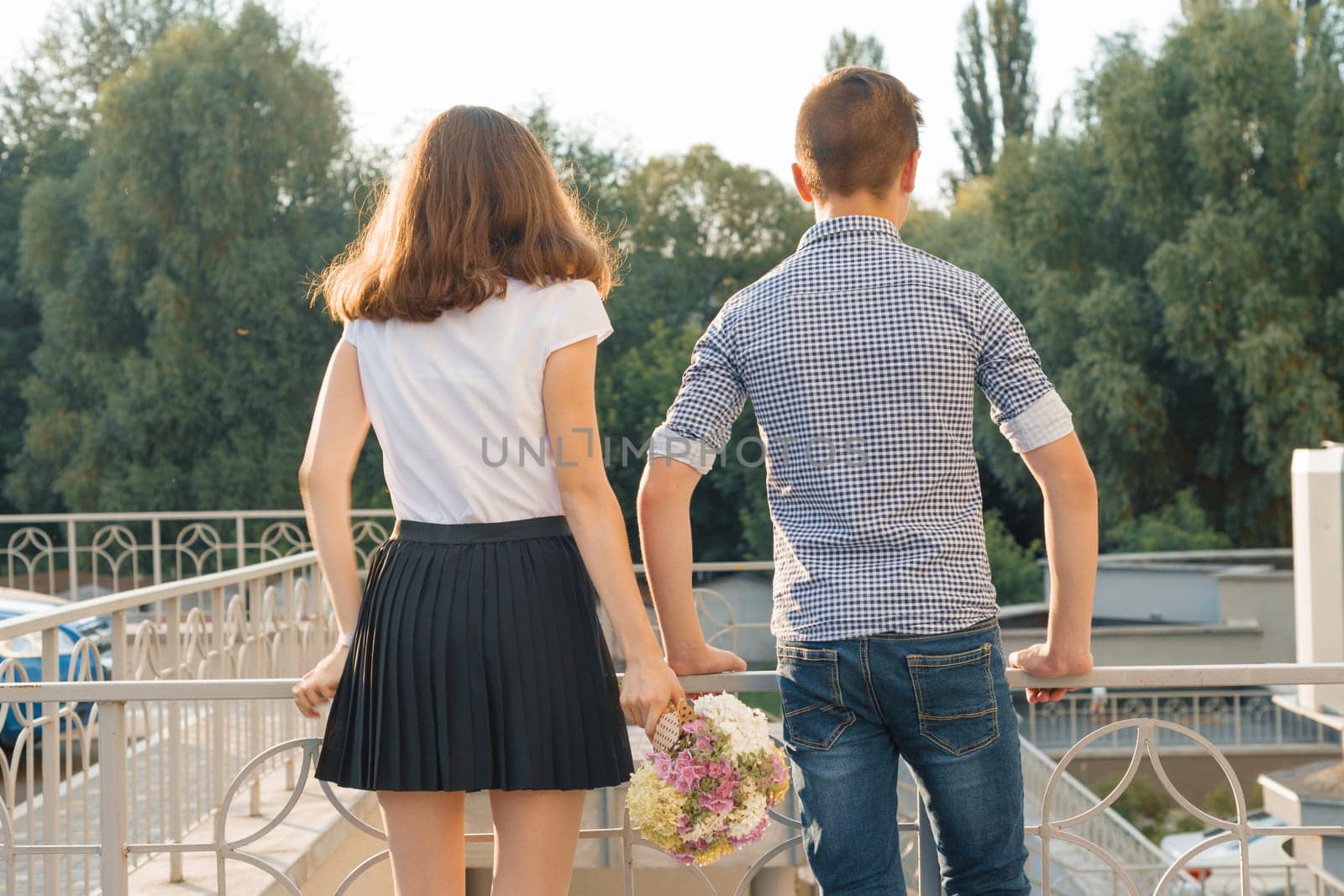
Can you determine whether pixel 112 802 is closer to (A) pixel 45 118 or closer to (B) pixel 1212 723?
(B) pixel 1212 723

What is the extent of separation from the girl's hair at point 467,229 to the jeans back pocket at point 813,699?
24.8 inches

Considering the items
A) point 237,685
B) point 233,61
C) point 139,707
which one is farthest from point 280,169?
point 237,685

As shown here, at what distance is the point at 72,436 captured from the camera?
2109cm

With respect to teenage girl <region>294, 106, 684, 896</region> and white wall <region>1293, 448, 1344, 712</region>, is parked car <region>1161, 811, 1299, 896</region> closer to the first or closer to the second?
white wall <region>1293, 448, 1344, 712</region>

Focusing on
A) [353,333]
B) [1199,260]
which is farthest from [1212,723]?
[353,333]

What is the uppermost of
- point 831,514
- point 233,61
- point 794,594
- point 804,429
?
point 233,61

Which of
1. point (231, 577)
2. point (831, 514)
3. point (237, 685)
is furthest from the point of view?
point (231, 577)

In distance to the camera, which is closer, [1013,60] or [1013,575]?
[1013,575]

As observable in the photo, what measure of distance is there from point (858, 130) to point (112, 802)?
5.78 ft

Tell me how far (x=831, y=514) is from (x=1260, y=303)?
19.1 m

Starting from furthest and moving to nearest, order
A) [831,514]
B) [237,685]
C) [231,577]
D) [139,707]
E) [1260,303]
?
[1260,303] → [139,707] → [231,577] → [237,685] → [831,514]

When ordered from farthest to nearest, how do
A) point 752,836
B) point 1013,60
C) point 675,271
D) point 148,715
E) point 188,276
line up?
point 1013,60 → point 675,271 → point 188,276 → point 148,715 → point 752,836

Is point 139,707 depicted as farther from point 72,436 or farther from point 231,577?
point 72,436

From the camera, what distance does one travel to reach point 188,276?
20.8m
